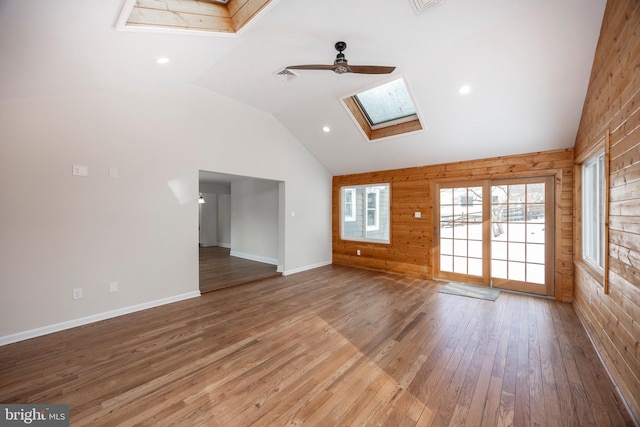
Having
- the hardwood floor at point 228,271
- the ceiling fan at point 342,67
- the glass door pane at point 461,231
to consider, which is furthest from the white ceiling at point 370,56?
the hardwood floor at point 228,271

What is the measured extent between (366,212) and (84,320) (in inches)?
208

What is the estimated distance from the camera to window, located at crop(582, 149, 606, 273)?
9.81 feet

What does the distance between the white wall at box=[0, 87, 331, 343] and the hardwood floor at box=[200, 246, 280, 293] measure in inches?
24.2

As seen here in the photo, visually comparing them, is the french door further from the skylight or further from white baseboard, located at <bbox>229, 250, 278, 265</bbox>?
white baseboard, located at <bbox>229, 250, 278, 265</bbox>

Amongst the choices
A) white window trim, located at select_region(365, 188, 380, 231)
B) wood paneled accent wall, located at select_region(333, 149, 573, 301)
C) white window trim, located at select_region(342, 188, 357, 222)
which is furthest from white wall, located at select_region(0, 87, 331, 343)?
wood paneled accent wall, located at select_region(333, 149, 573, 301)

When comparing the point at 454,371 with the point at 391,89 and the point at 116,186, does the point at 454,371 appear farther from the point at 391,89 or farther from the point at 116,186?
the point at 116,186

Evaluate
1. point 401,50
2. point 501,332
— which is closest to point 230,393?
point 501,332

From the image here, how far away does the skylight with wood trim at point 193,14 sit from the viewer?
2086 millimetres

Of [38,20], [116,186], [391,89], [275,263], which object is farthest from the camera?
[275,263]

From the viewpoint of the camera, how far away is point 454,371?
2.22 meters

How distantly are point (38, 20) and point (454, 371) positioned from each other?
4081mm

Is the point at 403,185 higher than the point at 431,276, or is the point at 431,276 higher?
the point at 403,185

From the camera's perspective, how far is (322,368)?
2266 mm

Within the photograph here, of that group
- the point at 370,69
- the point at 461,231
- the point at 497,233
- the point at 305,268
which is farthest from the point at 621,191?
the point at 305,268
